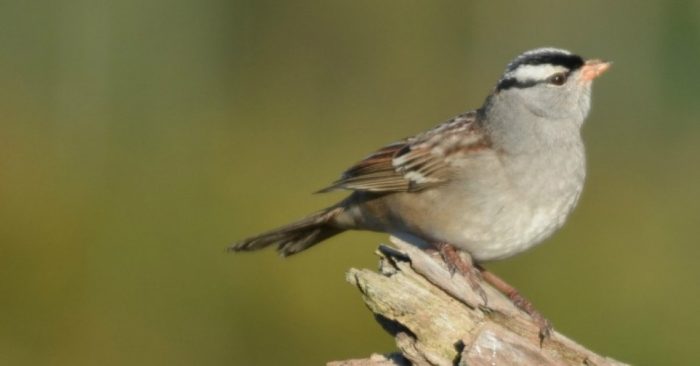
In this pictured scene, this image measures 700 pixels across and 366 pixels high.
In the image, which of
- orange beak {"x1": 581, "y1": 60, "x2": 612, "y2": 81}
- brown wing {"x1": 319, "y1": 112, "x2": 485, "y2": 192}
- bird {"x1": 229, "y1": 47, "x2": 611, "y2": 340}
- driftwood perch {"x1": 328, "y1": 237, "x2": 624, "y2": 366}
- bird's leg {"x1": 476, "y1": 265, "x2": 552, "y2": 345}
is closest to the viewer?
driftwood perch {"x1": 328, "y1": 237, "x2": 624, "y2": 366}

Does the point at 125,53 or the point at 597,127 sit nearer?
the point at 125,53

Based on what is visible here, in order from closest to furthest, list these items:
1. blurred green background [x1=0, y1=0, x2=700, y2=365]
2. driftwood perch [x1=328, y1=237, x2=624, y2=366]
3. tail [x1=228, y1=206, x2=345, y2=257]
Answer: driftwood perch [x1=328, y1=237, x2=624, y2=366] < tail [x1=228, y1=206, x2=345, y2=257] < blurred green background [x1=0, y1=0, x2=700, y2=365]

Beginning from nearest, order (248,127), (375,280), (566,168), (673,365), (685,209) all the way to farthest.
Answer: (375,280) < (566,168) < (673,365) < (685,209) < (248,127)

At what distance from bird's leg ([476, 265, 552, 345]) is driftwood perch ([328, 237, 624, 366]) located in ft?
0.12

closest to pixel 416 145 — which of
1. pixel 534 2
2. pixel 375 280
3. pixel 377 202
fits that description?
pixel 377 202

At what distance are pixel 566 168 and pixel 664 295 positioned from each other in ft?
9.13

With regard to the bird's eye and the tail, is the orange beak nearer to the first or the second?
the bird's eye

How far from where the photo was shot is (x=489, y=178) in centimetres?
556

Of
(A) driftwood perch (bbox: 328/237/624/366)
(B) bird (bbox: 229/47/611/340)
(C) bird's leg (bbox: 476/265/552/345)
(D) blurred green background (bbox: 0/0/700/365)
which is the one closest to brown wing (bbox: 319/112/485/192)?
(B) bird (bbox: 229/47/611/340)

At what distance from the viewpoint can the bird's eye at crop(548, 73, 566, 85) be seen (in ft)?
18.7

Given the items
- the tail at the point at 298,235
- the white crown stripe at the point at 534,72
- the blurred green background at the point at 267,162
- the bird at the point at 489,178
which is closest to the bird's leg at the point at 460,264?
the bird at the point at 489,178

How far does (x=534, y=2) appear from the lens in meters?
11.7

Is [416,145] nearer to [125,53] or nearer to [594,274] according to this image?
[594,274]

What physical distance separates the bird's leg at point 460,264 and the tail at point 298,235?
1.69 feet
